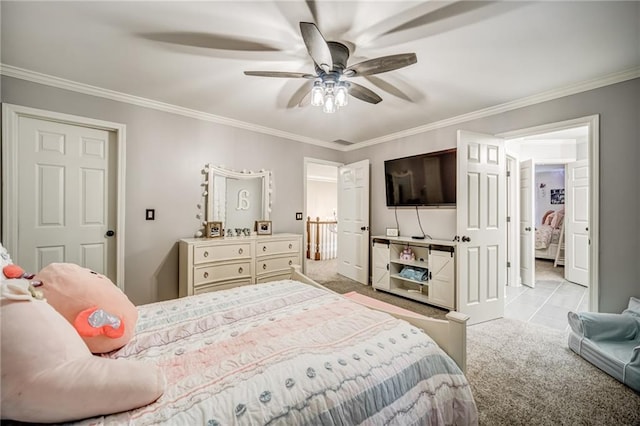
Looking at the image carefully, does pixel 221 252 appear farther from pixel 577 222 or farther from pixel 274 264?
pixel 577 222

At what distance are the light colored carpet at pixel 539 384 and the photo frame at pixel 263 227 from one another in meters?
2.67

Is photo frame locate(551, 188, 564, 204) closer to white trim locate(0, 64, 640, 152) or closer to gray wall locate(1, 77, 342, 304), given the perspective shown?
white trim locate(0, 64, 640, 152)

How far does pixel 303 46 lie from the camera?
1.92 m

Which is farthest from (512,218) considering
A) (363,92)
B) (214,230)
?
(214,230)

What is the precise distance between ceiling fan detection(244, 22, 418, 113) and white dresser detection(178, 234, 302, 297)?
1.88 m

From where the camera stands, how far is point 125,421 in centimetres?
72

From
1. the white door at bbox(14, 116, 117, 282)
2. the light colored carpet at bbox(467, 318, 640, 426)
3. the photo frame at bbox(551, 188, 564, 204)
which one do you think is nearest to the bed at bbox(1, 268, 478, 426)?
the light colored carpet at bbox(467, 318, 640, 426)

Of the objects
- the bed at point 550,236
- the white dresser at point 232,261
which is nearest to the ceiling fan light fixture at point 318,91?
the white dresser at point 232,261

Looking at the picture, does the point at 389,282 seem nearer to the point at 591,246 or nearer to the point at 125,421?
the point at 591,246

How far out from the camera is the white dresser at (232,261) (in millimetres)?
2777

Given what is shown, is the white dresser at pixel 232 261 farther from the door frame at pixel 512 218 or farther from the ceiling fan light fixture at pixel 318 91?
the door frame at pixel 512 218

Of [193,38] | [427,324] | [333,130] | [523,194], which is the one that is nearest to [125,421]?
[427,324]

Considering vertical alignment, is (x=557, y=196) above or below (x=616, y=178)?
above

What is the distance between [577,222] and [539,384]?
3.87 meters
